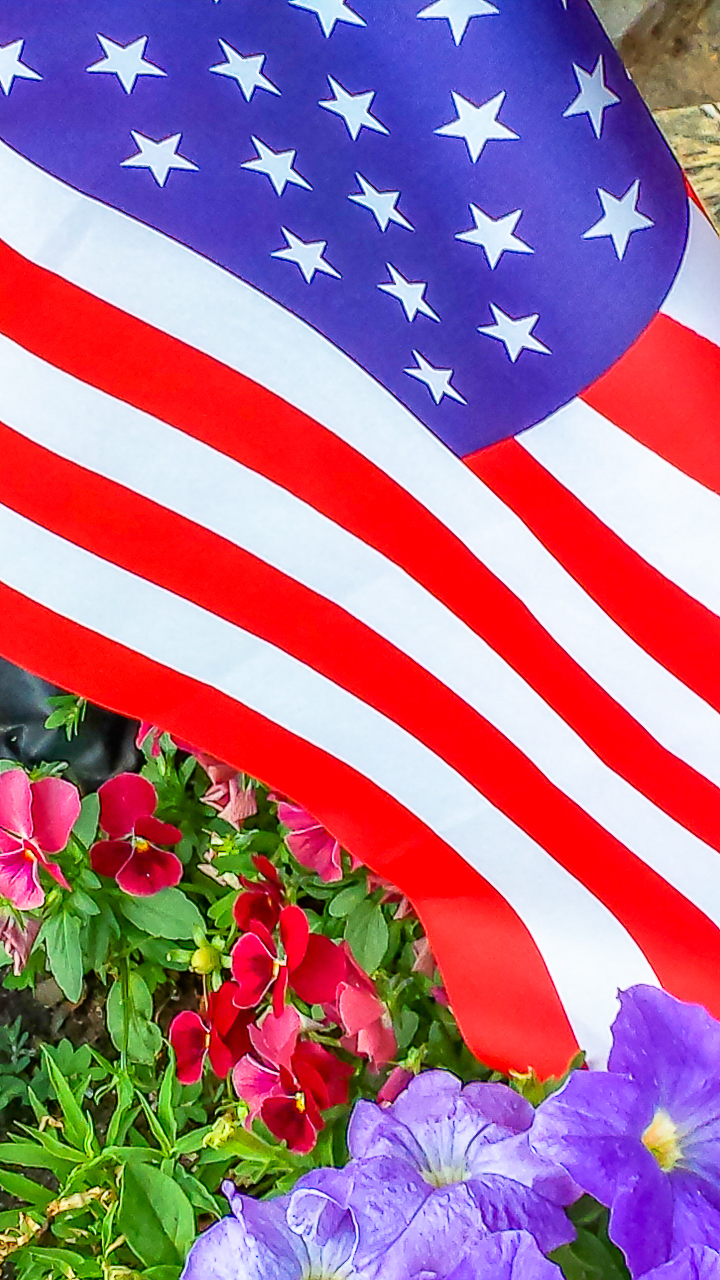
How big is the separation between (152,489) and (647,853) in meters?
0.50

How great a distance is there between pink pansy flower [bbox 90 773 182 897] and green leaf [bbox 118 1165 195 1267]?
30 cm

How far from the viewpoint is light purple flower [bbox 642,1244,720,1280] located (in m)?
0.46

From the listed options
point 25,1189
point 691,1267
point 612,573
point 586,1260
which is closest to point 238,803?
point 25,1189

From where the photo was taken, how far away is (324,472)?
0.79m

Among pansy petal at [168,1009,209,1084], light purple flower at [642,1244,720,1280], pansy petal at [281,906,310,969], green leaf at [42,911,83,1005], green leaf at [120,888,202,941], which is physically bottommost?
pansy petal at [168,1009,209,1084]

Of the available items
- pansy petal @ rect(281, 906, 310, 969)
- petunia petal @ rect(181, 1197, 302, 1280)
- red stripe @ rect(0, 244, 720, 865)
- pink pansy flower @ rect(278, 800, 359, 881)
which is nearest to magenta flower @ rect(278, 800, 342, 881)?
pink pansy flower @ rect(278, 800, 359, 881)

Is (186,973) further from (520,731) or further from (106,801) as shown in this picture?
(520,731)

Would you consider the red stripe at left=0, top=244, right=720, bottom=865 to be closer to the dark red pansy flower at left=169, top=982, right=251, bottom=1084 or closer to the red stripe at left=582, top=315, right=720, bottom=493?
the red stripe at left=582, top=315, right=720, bottom=493

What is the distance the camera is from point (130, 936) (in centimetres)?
118

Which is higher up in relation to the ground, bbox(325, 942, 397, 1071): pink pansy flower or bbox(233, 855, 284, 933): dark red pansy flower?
bbox(233, 855, 284, 933): dark red pansy flower

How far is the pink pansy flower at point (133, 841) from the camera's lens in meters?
1.08

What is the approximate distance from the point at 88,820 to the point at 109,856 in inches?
1.7

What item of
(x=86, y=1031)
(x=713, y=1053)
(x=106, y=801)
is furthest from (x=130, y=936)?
(x=713, y=1053)

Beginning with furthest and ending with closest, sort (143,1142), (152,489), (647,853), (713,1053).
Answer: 1. (143,1142)
2. (647,853)
3. (152,489)
4. (713,1053)
